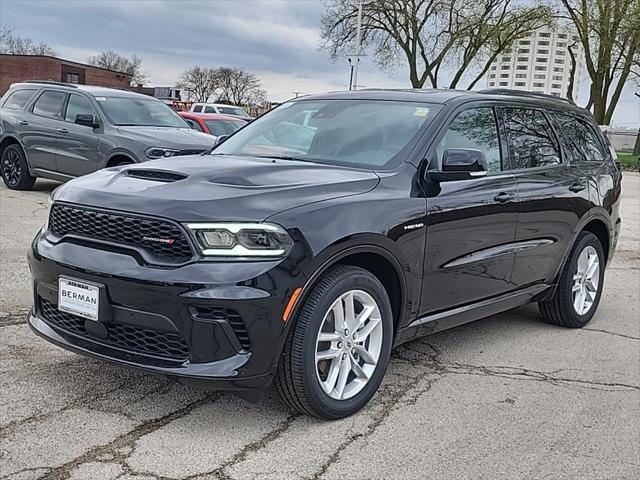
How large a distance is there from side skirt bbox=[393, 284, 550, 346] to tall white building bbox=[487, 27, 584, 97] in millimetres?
35239

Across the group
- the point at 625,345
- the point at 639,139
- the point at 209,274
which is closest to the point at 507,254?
the point at 625,345

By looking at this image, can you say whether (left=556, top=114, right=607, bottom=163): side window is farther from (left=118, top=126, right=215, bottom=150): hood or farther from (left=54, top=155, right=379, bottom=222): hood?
(left=118, top=126, right=215, bottom=150): hood

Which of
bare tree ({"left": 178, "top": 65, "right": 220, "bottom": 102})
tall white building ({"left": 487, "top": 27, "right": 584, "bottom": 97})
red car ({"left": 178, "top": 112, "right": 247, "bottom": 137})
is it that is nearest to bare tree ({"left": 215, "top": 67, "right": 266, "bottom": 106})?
bare tree ({"left": 178, "top": 65, "right": 220, "bottom": 102})

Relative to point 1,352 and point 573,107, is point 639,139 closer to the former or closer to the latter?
point 573,107

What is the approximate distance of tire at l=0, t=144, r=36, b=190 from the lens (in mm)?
11812

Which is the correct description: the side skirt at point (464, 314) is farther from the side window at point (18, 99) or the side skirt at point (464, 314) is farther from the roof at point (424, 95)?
the side window at point (18, 99)

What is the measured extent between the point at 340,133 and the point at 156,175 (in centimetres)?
132

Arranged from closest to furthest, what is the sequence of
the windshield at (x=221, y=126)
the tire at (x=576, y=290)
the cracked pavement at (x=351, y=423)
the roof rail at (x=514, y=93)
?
the cracked pavement at (x=351, y=423) → the roof rail at (x=514, y=93) → the tire at (x=576, y=290) → the windshield at (x=221, y=126)

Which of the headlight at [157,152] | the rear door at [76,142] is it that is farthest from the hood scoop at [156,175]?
the rear door at [76,142]

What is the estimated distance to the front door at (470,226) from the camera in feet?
13.9

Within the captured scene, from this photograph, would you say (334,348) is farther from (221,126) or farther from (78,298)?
(221,126)

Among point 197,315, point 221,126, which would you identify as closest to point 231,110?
point 221,126

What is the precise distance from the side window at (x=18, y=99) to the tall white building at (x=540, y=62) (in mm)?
31245

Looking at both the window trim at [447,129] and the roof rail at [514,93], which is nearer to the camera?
the window trim at [447,129]
